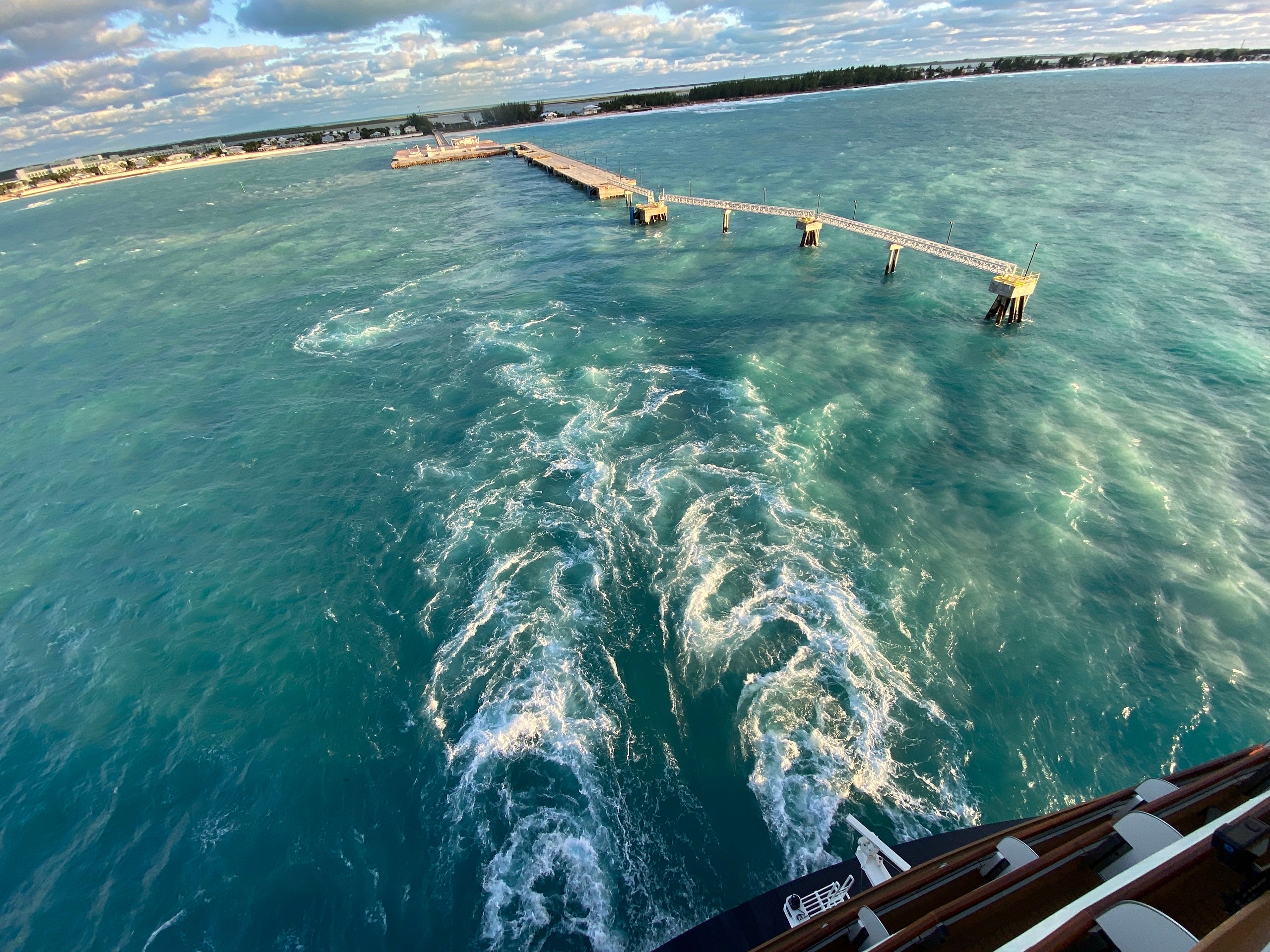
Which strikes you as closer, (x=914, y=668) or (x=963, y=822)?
(x=963, y=822)

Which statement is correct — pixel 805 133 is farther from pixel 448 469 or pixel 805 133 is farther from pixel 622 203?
pixel 448 469

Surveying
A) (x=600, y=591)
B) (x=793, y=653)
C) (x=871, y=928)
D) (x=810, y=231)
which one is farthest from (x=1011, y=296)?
(x=871, y=928)

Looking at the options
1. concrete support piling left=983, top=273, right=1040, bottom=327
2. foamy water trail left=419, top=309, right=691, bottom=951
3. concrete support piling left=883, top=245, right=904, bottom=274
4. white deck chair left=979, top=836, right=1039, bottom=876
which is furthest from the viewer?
concrete support piling left=883, top=245, right=904, bottom=274

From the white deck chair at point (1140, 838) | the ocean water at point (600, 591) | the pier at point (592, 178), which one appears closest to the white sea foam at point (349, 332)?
the ocean water at point (600, 591)

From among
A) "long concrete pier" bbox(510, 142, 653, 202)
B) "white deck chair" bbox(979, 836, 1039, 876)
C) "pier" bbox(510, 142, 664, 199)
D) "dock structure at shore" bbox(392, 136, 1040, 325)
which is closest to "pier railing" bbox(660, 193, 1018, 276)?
"dock structure at shore" bbox(392, 136, 1040, 325)

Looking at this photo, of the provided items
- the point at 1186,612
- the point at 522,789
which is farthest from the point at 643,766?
the point at 1186,612

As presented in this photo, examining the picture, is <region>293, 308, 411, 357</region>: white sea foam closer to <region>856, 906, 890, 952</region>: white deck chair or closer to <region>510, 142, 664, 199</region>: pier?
<region>510, 142, 664, 199</region>: pier
